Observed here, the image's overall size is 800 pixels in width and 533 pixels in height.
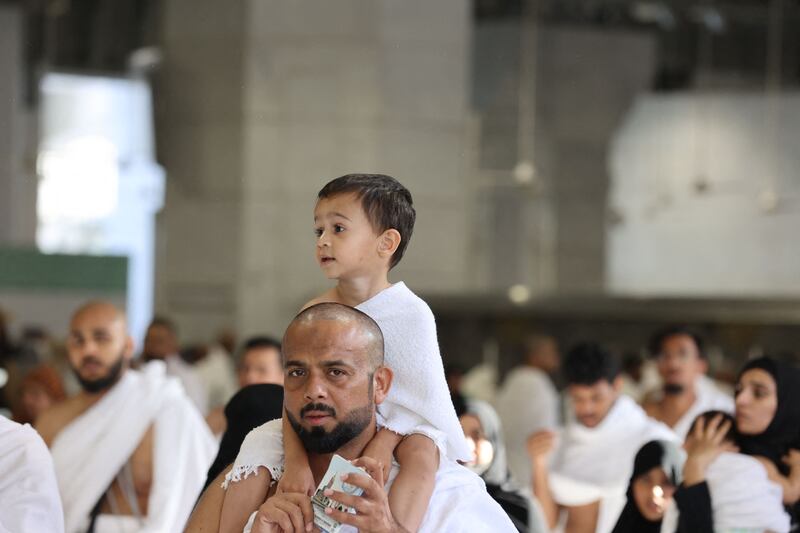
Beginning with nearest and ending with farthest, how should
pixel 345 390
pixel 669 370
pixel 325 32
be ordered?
pixel 345 390 < pixel 669 370 < pixel 325 32

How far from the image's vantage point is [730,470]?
4.43m

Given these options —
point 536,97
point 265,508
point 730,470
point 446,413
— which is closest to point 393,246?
point 446,413

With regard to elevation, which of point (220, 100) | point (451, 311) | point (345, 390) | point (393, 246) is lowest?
point (451, 311)

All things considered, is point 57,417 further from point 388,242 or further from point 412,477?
point 412,477

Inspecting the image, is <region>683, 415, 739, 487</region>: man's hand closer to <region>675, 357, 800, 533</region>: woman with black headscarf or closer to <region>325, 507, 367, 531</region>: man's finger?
<region>675, 357, 800, 533</region>: woman with black headscarf

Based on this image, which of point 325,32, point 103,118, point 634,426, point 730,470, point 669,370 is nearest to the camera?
point 730,470

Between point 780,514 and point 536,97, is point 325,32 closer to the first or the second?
point 536,97

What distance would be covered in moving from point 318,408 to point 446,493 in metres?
0.40

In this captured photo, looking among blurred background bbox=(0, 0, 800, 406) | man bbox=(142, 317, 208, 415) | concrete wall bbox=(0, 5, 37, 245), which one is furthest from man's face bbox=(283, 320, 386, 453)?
concrete wall bbox=(0, 5, 37, 245)

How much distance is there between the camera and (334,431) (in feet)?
9.42

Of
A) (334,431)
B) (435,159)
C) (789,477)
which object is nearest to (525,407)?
(435,159)

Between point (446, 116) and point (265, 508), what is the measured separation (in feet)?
39.4

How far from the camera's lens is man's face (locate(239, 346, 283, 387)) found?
20.6ft

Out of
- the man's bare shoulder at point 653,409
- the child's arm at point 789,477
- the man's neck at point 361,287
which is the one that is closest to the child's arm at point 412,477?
the man's neck at point 361,287
